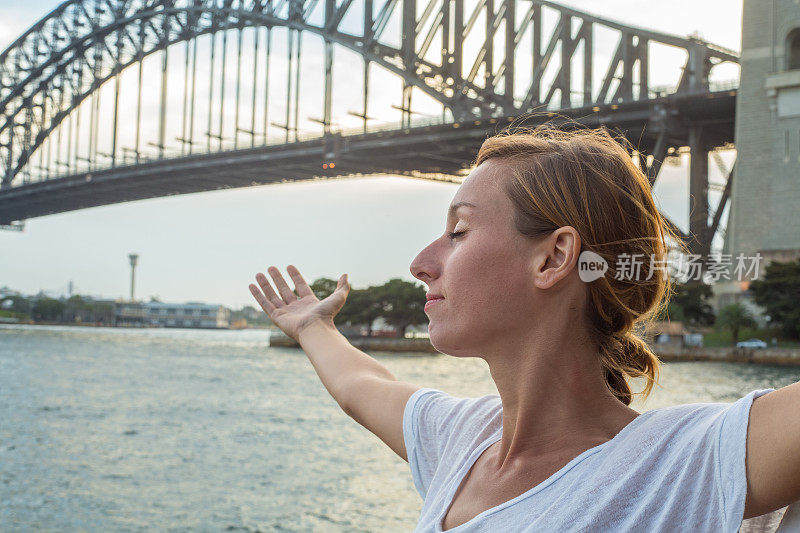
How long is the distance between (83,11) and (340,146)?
20617mm

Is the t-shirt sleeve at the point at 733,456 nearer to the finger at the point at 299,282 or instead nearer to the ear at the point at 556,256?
the ear at the point at 556,256

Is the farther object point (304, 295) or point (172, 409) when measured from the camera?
point (172, 409)

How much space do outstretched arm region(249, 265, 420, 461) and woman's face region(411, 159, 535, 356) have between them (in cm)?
28

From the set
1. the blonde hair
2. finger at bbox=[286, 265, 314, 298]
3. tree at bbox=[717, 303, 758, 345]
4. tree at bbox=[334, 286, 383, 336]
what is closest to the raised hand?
finger at bbox=[286, 265, 314, 298]

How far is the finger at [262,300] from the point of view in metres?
1.41

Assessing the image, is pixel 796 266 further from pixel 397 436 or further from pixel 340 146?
pixel 397 436

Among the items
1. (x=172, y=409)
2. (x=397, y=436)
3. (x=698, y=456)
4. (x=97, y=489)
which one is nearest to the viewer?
(x=698, y=456)

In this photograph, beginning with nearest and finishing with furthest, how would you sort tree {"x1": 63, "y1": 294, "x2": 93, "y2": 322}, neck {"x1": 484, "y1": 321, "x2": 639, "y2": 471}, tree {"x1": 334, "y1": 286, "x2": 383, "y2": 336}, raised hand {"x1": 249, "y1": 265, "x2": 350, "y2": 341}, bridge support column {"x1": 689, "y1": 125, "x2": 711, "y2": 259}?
neck {"x1": 484, "y1": 321, "x2": 639, "y2": 471} < raised hand {"x1": 249, "y1": 265, "x2": 350, "y2": 341} < bridge support column {"x1": 689, "y1": 125, "x2": 711, "y2": 259} < tree {"x1": 334, "y1": 286, "x2": 383, "y2": 336} < tree {"x1": 63, "y1": 294, "x2": 93, "y2": 322}

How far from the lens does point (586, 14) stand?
96.0 feet

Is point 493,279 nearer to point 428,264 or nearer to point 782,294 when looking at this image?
point 428,264

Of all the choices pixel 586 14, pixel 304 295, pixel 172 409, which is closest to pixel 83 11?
pixel 586 14

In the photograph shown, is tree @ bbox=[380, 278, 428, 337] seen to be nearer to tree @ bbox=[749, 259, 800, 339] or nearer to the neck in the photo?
tree @ bbox=[749, 259, 800, 339]

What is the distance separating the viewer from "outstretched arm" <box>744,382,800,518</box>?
58 cm

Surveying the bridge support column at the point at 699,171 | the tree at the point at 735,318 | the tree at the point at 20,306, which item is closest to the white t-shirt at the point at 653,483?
the bridge support column at the point at 699,171
